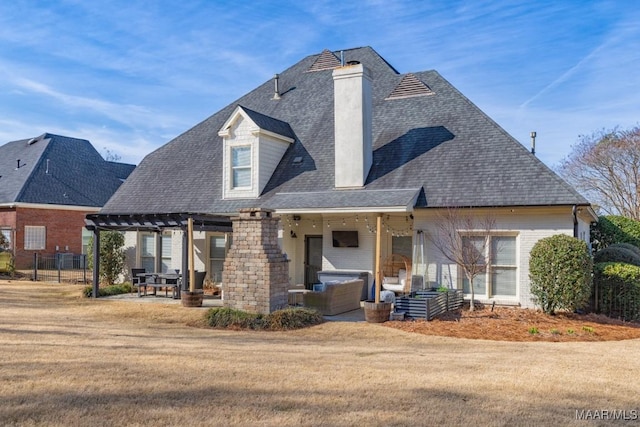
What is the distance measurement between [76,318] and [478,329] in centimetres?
940

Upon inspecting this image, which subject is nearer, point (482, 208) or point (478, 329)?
point (478, 329)

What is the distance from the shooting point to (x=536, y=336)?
11.0 meters

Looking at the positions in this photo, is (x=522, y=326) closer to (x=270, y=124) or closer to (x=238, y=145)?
(x=270, y=124)

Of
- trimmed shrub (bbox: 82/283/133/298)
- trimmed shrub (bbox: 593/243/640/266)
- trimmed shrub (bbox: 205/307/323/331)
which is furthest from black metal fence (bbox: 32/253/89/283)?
trimmed shrub (bbox: 593/243/640/266)

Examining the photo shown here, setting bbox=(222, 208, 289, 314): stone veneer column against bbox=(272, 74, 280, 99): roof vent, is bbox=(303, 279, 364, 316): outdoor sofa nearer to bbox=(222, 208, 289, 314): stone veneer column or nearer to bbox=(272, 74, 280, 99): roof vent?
bbox=(222, 208, 289, 314): stone veneer column

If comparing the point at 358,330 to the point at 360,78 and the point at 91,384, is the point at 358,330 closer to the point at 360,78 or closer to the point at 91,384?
the point at 91,384

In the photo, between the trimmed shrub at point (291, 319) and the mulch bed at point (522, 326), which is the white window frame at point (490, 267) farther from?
the trimmed shrub at point (291, 319)

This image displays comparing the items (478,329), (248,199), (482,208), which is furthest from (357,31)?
(478,329)

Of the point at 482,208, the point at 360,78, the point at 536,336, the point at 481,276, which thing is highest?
the point at 360,78

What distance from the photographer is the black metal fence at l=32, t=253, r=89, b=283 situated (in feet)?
80.7

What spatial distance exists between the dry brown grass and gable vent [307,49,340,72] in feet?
44.8

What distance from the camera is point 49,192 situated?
101 ft

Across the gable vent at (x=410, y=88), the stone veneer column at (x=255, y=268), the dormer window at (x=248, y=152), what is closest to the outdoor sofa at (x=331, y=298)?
the stone veneer column at (x=255, y=268)

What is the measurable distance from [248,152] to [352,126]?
3943 mm
